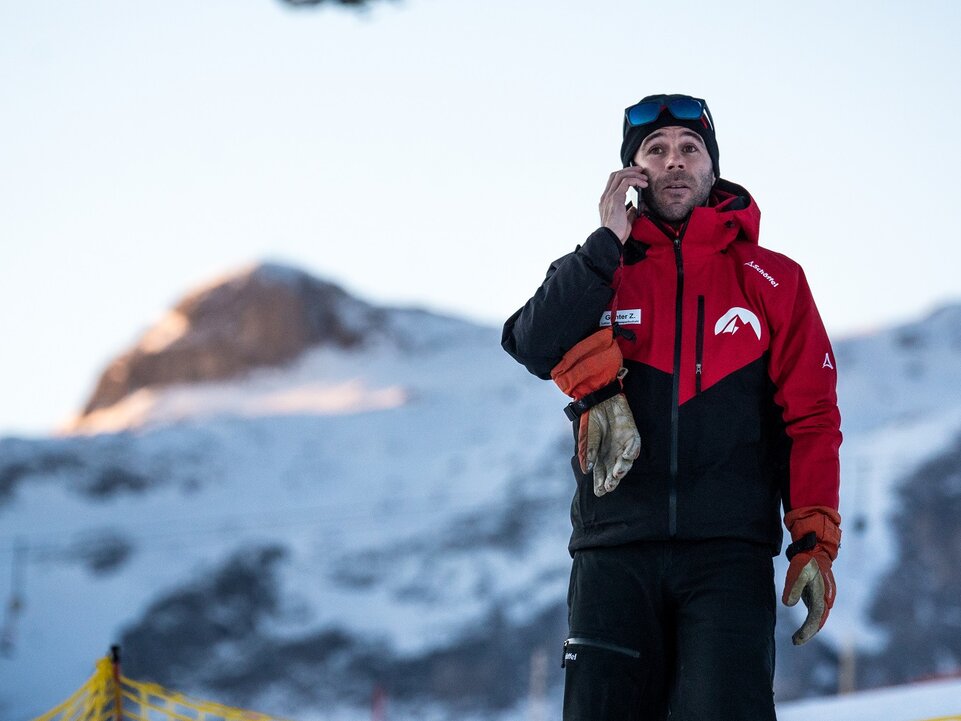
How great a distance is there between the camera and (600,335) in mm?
2779

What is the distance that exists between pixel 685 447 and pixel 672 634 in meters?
0.43

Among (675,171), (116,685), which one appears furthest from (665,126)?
(116,685)

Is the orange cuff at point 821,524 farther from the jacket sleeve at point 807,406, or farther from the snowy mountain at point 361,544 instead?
the snowy mountain at point 361,544

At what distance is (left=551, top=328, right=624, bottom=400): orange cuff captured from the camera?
9.07 ft

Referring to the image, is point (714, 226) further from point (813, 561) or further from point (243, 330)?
point (243, 330)

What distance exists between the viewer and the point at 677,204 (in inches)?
118

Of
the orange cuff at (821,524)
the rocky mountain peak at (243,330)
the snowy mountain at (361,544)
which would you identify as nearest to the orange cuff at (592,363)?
the orange cuff at (821,524)

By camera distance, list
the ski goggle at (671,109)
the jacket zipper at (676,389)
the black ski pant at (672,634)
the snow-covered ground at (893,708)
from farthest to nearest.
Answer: the snow-covered ground at (893,708) → the ski goggle at (671,109) → the jacket zipper at (676,389) → the black ski pant at (672,634)

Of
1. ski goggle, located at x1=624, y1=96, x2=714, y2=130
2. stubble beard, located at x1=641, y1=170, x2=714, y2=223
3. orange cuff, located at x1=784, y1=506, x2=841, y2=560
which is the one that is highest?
→ ski goggle, located at x1=624, y1=96, x2=714, y2=130

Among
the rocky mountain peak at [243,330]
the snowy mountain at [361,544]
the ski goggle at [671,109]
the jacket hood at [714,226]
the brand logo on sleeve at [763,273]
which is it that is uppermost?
the rocky mountain peak at [243,330]

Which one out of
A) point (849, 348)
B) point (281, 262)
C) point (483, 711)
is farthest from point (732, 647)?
point (281, 262)

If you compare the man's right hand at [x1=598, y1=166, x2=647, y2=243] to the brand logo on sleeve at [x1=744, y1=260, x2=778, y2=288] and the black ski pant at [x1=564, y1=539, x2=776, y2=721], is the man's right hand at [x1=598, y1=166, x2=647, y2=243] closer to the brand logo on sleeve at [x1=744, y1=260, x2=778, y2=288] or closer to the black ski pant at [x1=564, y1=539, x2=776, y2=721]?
the brand logo on sleeve at [x1=744, y1=260, x2=778, y2=288]

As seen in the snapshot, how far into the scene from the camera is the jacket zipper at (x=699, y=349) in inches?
109

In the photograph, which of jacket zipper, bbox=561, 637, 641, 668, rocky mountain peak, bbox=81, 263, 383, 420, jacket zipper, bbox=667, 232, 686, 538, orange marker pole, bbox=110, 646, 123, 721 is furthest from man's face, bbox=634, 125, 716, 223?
rocky mountain peak, bbox=81, 263, 383, 420
